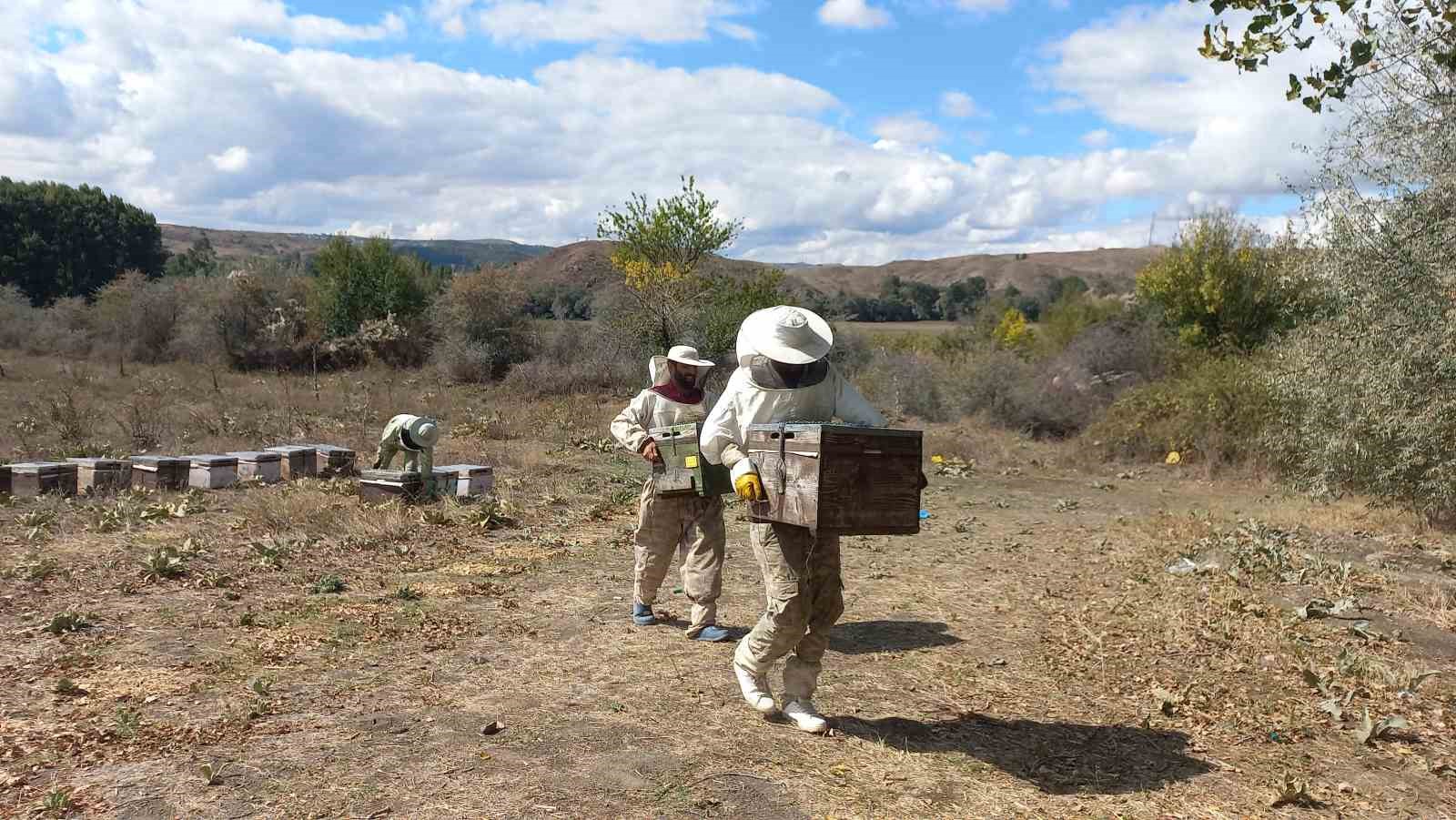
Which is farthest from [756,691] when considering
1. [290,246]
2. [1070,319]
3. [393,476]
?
[290,246]

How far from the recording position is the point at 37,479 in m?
11.7

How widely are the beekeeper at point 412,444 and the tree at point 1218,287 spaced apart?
828 inches

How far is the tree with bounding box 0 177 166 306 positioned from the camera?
2199 inches

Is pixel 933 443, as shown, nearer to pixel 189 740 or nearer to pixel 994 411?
pixel 994 411

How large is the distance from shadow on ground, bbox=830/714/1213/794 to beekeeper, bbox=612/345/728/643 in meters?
1.76

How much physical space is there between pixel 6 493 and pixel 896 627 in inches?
407

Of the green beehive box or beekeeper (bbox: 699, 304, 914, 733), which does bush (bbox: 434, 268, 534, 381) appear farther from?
beekeeper (bbox: 699, 304, 914, 733)

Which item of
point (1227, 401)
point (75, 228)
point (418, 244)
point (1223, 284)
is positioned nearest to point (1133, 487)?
point (1227, 401)

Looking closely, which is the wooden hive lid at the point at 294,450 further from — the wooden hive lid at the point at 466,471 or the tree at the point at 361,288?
the tree at the point at 361,288

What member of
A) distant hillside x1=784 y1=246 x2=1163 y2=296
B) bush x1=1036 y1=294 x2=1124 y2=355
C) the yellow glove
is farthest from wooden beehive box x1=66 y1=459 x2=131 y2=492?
distant hillside x1=784 y1=246 x2=1163 y2=296

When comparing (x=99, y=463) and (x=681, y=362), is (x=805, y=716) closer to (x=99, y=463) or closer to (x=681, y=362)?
(x=681, y=362)

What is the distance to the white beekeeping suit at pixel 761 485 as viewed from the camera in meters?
5.23

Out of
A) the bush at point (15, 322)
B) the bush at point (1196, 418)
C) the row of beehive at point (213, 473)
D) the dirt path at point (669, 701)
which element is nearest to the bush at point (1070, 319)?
the bush at point (1196, 418)

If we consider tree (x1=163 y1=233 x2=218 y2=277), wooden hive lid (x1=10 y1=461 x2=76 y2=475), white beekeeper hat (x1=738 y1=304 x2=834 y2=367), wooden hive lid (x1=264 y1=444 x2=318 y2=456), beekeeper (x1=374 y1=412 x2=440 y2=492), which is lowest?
wooden hive lid (x1=10 y1=461 x2=76 y2=475)
